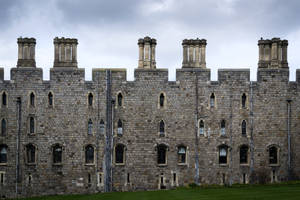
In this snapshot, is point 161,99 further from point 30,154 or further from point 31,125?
point 30,154

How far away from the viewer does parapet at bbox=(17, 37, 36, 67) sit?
41969 mm

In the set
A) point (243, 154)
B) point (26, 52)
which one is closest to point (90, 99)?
point (26, 52)

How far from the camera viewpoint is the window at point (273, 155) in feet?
140

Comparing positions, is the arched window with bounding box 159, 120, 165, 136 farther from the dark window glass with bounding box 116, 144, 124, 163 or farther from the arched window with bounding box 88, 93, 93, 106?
the arched window with bounding box 88, 93, 93, 106

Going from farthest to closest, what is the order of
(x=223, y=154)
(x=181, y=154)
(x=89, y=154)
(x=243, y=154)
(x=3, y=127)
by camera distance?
1. (x=243, y=154)
2. (x=223, y=154)
3. (x=181, y=154)
4. (x=89, y=154)
5. (x=3, y=127)

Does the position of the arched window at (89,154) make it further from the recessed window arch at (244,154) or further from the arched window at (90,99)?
Result: the recessed window arch at (244,154)

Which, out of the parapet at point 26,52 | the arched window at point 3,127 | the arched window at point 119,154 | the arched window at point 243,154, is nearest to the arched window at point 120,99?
the arched window at point 119,154

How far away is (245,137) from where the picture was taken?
139 ft

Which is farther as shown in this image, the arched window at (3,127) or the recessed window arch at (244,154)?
the recessed window arch at (244,154)

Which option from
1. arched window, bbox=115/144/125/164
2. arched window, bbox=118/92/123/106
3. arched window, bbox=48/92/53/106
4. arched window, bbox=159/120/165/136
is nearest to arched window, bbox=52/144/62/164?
arched window, bbox=48/92/53/106

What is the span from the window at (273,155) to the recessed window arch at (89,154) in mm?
15127

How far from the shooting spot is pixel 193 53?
1667 inches

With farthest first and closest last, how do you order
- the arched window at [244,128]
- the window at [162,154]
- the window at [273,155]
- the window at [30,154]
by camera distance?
the window at [273,155], the arched window at [244,128], the window at [162,154], the window at [30,154]

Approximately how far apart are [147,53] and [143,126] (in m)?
6.20
